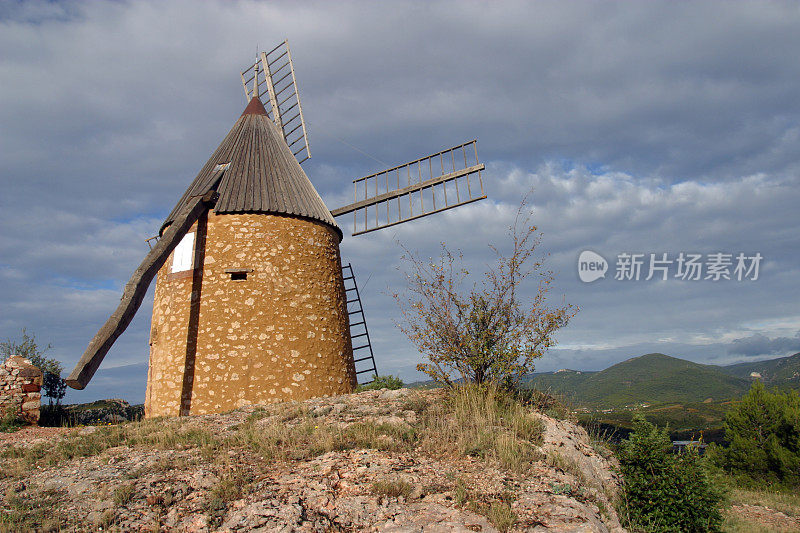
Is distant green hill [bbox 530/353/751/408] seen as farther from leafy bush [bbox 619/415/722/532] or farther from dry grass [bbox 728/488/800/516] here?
leafy bush [bbox 619/415/722/532]

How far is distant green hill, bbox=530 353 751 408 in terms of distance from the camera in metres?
90.1

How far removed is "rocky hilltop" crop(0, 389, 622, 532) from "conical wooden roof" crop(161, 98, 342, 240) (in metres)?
5.45

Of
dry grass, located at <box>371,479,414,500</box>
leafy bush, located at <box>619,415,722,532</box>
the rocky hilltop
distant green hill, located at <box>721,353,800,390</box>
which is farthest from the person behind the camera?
distant green hill, located at <box>721,353,800,390</box>

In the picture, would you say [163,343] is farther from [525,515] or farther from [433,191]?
[525,515]

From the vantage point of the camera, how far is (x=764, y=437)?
65.1ft

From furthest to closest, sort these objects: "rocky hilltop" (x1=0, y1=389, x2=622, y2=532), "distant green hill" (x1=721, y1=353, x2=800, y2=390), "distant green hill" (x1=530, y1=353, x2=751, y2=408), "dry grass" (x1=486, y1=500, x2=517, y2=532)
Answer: "distant green hill" (x1=721, y1=353, x2=800, y2=390) → "distant green hill" (x1=530, y1=353, x2=751, y2=408) → "rocky hilltop" (x1=0, y1=389, x2=622, y2=532) → "dry grass" (x1=486, y1=500, x2=517, y2=532)

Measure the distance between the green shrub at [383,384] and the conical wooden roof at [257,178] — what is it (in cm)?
417

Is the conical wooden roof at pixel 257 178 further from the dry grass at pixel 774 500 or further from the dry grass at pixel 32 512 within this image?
the dry grass at pixel 774 500

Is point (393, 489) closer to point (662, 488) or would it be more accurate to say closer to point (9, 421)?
point (662, 488)

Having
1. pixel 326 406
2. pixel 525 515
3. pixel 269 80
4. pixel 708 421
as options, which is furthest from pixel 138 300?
pixel 708 421

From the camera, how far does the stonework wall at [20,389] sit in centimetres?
1122

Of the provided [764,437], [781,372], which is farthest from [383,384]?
[781,372]

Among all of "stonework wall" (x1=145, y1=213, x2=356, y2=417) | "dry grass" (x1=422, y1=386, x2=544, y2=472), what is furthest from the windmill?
"dry grass" (x1=422, y1=386, x2=544, y2=472)

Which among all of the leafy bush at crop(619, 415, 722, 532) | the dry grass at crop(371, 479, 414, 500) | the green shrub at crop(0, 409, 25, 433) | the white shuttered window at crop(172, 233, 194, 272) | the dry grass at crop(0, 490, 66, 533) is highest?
the white shuttered window at crop(172, 233, 194, 272)
